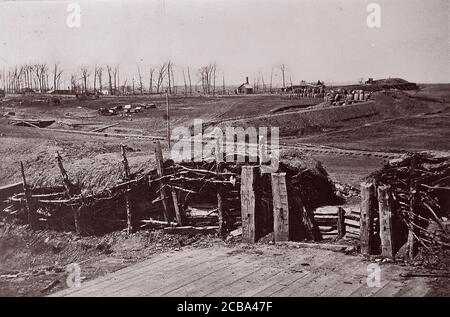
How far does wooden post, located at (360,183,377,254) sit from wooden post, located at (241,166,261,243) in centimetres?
275

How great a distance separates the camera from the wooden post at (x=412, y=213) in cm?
980

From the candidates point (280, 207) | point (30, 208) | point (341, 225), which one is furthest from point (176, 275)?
point (30, 208)

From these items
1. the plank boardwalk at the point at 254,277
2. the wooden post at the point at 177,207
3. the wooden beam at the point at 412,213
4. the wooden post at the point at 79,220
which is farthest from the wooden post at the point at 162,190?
the wooden beam at the point at 412,213

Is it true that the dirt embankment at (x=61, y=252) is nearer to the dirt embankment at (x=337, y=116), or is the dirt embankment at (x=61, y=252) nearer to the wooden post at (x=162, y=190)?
the wooden post at (x=162, y=190)

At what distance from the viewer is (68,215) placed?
15367mm

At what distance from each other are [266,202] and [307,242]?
1.61 m

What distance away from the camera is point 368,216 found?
10.4 meters

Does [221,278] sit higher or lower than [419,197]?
lower

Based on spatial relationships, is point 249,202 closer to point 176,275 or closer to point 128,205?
point 176,275

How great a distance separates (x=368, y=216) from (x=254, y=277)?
9.71 feet

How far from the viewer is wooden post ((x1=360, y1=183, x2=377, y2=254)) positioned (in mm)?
10344
